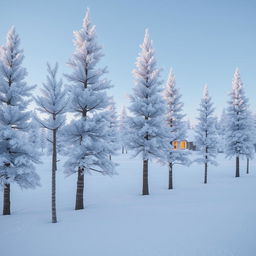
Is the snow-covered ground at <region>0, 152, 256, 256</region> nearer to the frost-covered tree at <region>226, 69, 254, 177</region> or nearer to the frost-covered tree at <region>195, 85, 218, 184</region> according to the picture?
the frost-covered tree at <region>195, 85, 218, 184</region>

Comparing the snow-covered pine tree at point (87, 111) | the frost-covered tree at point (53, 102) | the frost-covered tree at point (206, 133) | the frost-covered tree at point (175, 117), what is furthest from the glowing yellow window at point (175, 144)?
the frost-covered tree at point (53, 102)

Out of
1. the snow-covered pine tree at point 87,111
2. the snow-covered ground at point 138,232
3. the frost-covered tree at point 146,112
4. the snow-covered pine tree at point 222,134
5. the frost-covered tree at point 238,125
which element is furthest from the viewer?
the snow-covered pine tree at point 222,134

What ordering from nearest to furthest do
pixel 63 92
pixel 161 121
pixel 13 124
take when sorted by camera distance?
pixel 63 92 → pixel 13 124 → pixel 161 121

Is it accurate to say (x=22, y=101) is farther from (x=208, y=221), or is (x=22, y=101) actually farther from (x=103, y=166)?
(x=208, y=221)

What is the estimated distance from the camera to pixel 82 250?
7324 mm

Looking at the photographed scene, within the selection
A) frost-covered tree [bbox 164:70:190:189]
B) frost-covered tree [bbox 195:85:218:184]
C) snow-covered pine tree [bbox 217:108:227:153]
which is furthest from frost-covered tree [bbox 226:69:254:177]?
frost-covered tree [bbox 164:70:190:189]

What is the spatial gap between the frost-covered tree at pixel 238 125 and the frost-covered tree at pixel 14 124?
87.7 feet

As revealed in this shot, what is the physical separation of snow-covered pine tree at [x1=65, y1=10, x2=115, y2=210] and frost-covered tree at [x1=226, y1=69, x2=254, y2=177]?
22.2 meters

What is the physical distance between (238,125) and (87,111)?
80.1 ft

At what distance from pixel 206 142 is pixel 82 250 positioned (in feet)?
75.3

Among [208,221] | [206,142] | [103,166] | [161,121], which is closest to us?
[208,221]

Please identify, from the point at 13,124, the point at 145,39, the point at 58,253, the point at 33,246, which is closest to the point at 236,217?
the point at 58,253

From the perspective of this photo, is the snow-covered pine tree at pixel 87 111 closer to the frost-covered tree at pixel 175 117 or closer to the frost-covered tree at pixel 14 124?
the frost-covered tree at pixel 14 124

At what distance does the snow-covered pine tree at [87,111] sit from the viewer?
43.0ft
